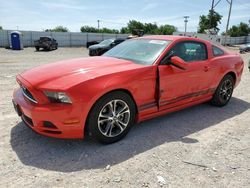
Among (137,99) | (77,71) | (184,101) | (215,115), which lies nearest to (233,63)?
(215,115)

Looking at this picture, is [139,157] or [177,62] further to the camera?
[177,62]

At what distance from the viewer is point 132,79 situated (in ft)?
11.8

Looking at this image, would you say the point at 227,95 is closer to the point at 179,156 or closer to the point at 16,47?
the point at 179,156

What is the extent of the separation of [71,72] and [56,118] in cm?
71

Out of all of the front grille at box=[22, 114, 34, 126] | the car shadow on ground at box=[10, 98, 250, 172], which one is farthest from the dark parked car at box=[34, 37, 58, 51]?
the front grille at box=[22, 114, 34, 126]

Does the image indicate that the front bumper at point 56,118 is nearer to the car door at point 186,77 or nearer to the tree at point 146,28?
the car door at point 186,77

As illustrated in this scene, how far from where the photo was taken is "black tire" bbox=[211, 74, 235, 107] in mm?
5406

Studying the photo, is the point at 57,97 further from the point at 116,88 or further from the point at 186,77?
the point at 186,77

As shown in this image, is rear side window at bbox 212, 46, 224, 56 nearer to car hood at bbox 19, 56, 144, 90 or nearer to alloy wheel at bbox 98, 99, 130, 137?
car hood at bbox 19, 56, 144, 90

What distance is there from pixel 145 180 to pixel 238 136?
206 cm

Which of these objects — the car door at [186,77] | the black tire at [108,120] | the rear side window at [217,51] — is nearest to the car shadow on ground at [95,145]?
the black tire at [108,120]

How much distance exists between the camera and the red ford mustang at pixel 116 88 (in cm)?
313

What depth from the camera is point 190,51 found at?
4688 mm

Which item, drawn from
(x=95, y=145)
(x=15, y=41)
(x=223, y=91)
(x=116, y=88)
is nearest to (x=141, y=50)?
(x=116, y=88)
